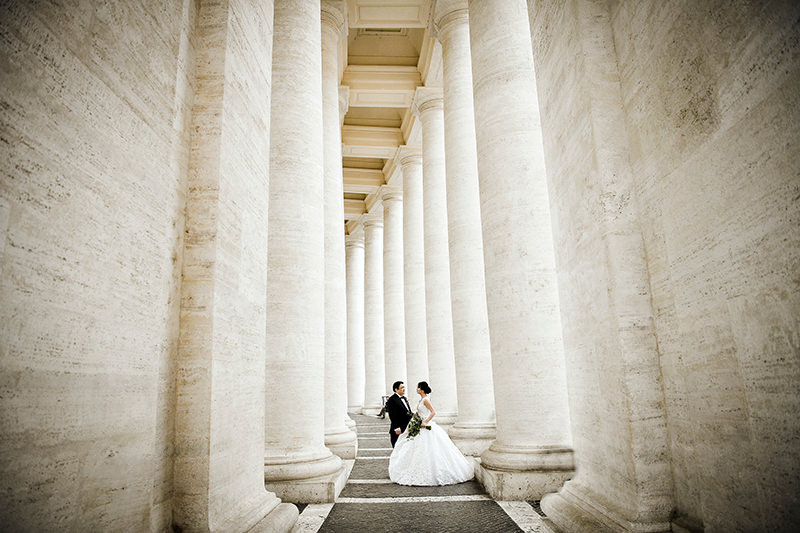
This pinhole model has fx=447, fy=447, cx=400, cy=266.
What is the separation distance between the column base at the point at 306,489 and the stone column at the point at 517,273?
549 centimetres

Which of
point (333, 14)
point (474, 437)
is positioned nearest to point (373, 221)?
point (333, 14)

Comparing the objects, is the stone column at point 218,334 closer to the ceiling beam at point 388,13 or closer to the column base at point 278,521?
the column base at point 278,521

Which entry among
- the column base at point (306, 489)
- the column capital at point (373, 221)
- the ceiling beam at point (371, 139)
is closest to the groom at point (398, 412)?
the column base at point (306, 489)

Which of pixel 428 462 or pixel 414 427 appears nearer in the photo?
pixel 428 462

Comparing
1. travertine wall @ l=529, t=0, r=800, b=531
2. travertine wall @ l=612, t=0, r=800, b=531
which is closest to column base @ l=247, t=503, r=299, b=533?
travertine wall @ l=529, t=0, r=800, b=531

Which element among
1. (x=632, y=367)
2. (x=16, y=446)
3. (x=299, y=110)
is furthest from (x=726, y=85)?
(x=299, y=110)

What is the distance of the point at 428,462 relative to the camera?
18.4m

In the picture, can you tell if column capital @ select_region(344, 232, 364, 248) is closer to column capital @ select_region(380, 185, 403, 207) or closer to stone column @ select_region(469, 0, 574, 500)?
column capital @ select_region(380, 185, 403, 207)

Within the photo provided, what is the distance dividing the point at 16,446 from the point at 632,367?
29.1 ft

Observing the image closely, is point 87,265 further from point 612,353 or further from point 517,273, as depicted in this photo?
point 517,273

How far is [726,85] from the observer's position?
604cm

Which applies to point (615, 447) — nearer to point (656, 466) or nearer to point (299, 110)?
point (656, 466)

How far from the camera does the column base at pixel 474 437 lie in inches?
888

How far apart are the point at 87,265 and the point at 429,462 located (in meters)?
15.7
